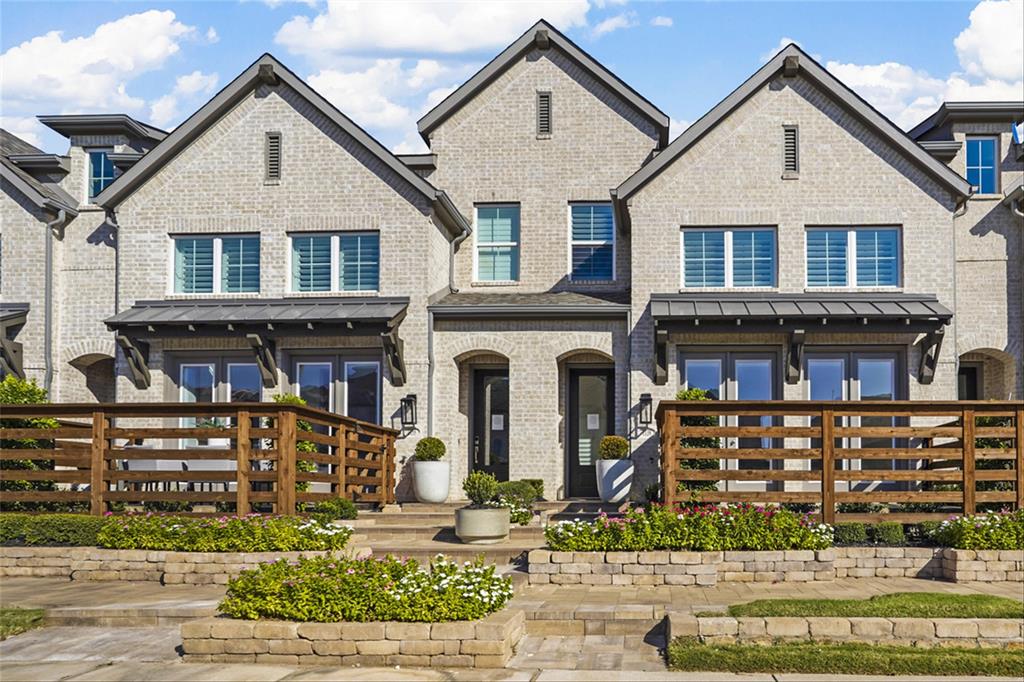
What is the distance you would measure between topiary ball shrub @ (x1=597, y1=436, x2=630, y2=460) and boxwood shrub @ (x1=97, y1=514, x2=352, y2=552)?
6920 millimetres

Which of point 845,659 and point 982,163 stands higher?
point 982,163

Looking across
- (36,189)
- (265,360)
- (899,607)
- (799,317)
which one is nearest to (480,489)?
(265,360)

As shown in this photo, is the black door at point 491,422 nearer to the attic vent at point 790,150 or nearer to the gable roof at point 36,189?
the attic vent at point 790,150

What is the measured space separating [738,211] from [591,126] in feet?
13.7

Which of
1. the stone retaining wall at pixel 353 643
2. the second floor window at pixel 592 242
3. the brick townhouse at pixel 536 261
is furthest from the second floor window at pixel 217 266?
the stone retaining wall at pixel 353 643

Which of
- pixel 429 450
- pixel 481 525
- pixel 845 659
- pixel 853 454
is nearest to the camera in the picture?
pixel 845 659

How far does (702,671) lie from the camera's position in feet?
31.4

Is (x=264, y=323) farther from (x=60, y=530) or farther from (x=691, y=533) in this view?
(x=691, y=533)

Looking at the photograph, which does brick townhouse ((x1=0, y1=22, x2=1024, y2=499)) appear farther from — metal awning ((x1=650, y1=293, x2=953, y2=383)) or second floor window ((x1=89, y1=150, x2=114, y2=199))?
second floor window ((x1=89, y1=150, x2=114, y2=199))

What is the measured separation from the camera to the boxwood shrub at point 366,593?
32.9ft

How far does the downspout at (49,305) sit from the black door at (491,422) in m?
8.44

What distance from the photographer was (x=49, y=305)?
904 inches

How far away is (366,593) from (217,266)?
1376 centimetres

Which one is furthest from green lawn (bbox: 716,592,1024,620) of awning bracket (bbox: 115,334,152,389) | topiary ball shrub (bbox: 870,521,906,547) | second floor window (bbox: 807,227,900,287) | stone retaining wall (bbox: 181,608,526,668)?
A: awning bracket (bbox: 115,334,152,389)
